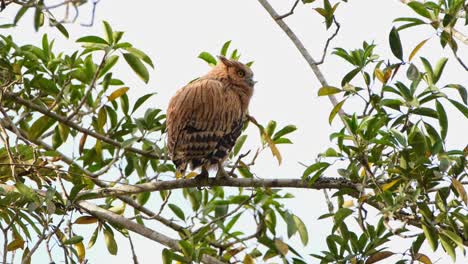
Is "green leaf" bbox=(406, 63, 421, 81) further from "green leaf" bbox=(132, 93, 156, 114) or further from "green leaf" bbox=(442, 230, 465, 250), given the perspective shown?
"green leaf" bbox=(132, 93, 156, 114)

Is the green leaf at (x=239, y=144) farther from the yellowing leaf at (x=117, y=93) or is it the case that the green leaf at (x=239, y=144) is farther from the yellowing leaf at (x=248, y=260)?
the yellowing leaf at (x=248, y=260)

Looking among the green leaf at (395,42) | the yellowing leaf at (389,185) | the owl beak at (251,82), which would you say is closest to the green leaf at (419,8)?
the green leaf at (395,42)

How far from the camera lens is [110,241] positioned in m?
6.01

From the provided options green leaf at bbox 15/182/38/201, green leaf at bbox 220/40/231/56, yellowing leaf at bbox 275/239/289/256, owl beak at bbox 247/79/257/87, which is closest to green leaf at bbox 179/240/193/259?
yellowing leaf at bbox 275/239/289/256

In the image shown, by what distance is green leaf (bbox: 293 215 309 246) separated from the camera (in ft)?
17.6

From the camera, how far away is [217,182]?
603cm

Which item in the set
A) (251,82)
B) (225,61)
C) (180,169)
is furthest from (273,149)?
(251,82)

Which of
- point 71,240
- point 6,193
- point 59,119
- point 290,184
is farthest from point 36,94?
point 290,184

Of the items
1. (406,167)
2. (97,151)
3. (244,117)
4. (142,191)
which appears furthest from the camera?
(244,117)

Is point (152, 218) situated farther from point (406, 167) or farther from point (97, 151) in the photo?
point (406, 167)

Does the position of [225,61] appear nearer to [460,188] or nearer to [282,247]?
[282,247]

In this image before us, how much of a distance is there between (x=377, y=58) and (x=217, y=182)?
1355 mm

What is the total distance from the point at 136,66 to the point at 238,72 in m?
1.96

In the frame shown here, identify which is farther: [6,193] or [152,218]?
[152,218]
